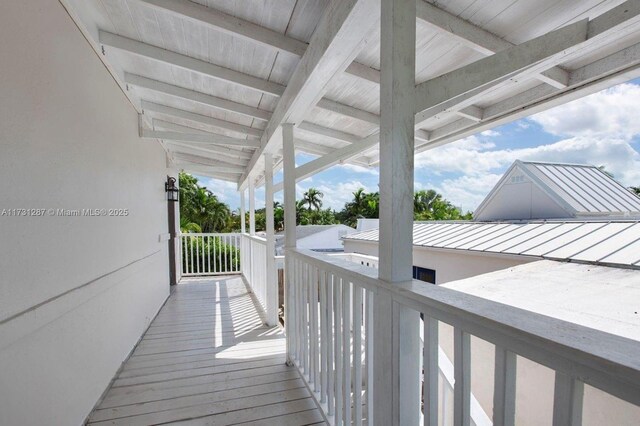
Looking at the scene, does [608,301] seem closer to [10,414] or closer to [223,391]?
[223,391]

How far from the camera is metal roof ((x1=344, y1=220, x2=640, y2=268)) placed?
310 centimetres

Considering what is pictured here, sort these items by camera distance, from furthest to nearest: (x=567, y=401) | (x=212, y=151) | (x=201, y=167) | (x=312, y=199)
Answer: (x=312, y=199), (x=201, y=167), (x=212, y=151), (x=567, y=401)

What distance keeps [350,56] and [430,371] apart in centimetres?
156

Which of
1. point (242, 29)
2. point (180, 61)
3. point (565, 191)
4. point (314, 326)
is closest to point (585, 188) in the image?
point (565, 191)

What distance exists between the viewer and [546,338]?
2.06ft

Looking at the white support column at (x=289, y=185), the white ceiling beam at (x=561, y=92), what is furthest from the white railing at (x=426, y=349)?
the white ceiling beam at (x=561, y=92)

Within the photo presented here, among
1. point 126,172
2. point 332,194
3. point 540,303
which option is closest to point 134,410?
point 126,172

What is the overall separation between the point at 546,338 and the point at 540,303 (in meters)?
1.96

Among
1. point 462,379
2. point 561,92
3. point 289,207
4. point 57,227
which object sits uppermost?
point 561,92

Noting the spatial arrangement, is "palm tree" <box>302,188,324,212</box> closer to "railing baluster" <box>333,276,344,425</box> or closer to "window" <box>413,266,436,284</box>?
"window" <box>413,266,436,284</box>

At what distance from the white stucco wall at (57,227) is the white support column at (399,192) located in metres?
1.58

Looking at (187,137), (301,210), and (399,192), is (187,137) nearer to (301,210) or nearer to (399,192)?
(399,192)

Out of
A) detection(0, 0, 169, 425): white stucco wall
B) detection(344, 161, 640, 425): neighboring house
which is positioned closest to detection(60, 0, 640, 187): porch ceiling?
detection(0, 0, 169, 425): white stucco wall

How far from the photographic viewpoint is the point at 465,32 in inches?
56.8
